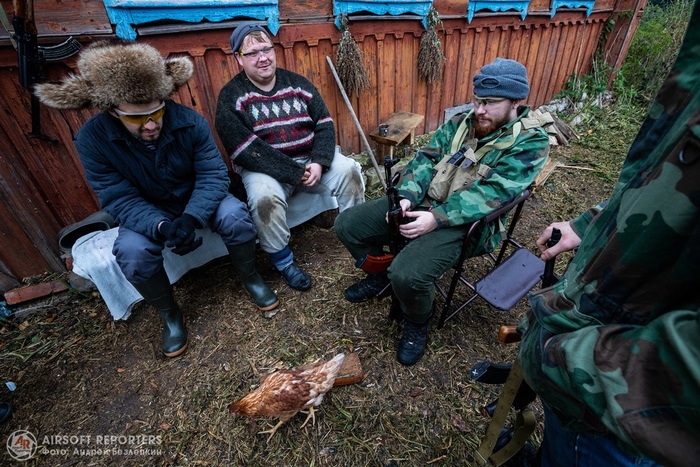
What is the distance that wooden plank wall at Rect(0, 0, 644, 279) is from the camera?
2.62 metres

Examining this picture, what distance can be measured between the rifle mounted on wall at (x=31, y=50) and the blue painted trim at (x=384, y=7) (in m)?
2.48

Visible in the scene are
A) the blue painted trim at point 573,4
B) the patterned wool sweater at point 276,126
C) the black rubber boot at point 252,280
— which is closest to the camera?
the black rubber boot at point 252,280

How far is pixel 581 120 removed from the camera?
6328 millimetres

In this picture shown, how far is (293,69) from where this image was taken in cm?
354

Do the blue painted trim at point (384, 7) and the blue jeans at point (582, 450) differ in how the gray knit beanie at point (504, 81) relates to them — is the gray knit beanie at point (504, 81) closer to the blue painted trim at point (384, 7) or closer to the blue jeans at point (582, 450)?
the blue jeans at point (582, 450)

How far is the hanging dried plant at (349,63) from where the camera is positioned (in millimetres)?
3596

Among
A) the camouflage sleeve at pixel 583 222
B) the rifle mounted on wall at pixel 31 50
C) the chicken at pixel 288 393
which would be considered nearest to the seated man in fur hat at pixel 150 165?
the rifle mounted on wall at pixel 31 50

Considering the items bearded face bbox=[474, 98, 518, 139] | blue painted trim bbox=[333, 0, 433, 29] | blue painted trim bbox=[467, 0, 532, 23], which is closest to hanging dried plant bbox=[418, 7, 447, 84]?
blue painted trim bbox=[333, 0, 433, 29]

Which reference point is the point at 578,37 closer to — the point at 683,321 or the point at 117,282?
the point at 683,321

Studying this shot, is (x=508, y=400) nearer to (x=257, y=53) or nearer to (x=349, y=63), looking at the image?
(x=257, y=53)

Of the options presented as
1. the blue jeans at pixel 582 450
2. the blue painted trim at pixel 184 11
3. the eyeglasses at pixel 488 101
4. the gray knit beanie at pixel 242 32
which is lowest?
the blue jeans at pixel 582 450

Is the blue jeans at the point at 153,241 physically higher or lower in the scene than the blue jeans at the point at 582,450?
lower

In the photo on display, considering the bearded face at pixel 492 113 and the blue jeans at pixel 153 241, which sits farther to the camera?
the blue jeans at pixel 153 241

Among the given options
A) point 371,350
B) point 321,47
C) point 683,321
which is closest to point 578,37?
point 321,47
